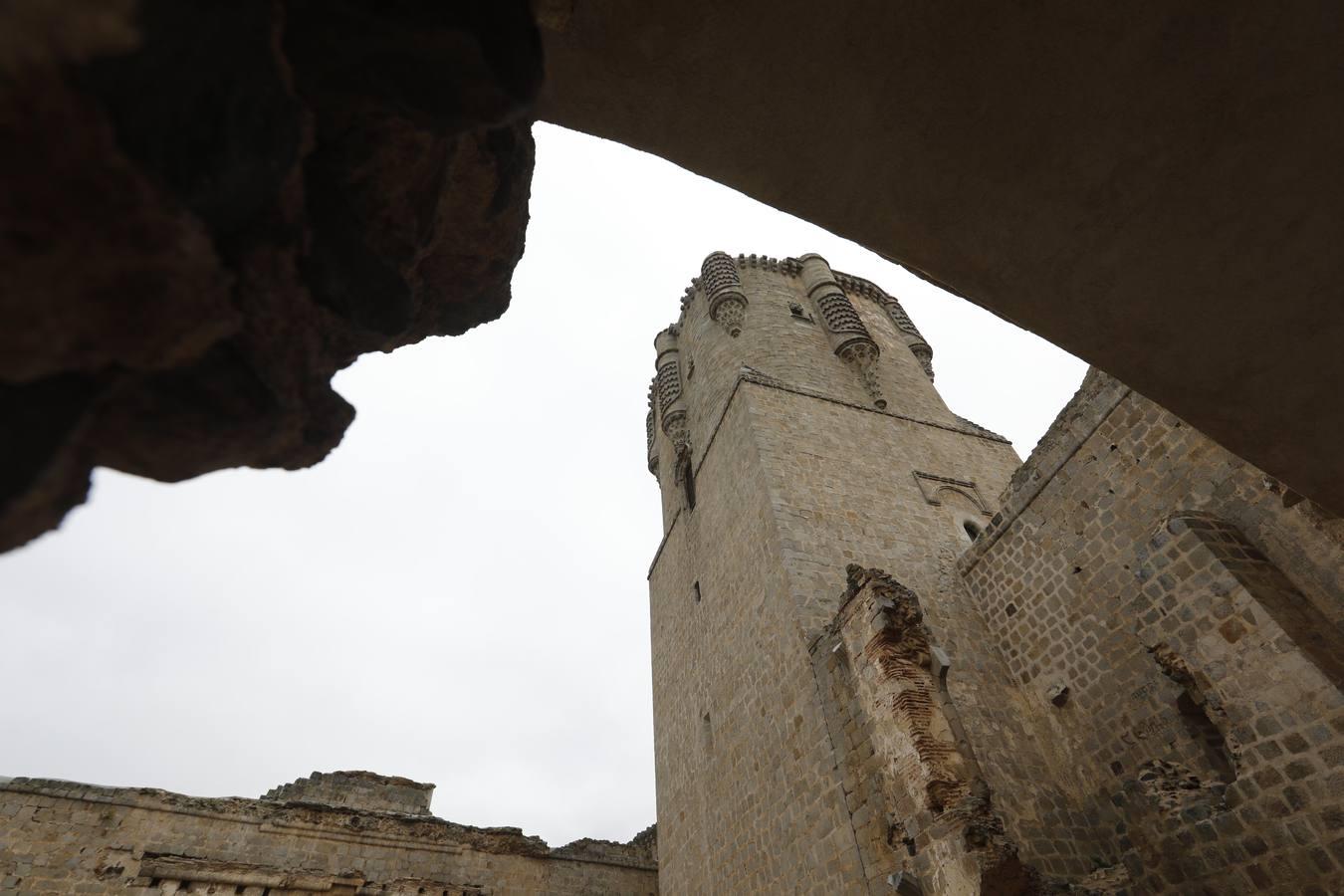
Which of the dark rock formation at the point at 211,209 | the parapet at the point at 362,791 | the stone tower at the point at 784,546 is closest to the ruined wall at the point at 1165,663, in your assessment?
the stone tower at the point at 784,546

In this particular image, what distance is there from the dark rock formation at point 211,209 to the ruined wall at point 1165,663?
6.73m

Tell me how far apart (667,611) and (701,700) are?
285cm

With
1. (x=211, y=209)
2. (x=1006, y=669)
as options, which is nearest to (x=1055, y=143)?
(x=211, y=209)

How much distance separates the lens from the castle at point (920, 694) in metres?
5.41

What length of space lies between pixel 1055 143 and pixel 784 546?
24.9ft

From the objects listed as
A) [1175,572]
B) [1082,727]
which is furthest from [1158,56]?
[1082,727]

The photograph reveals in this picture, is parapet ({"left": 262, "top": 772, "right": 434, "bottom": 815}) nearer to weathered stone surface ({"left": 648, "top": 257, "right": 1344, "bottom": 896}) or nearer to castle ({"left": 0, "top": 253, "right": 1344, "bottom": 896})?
castle ({"left": 0, "top": 253, "right": 1344, "bottom": 896})

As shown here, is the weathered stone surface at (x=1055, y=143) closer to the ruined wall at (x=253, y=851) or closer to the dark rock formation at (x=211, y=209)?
the dark rock formation at (x=211, y=209)

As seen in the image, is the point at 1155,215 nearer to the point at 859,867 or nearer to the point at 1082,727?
the point at 859,867

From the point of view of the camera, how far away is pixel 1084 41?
1.68 meters

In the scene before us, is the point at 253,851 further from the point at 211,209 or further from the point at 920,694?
the point at 211,209

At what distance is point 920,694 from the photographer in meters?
6.14

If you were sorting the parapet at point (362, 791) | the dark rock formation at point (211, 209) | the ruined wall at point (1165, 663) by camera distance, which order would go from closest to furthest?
1. the dark rock formation at point (211, 209)
2. the ruined wall at point (1165, 663)
3. the parapet at point (362, 791)

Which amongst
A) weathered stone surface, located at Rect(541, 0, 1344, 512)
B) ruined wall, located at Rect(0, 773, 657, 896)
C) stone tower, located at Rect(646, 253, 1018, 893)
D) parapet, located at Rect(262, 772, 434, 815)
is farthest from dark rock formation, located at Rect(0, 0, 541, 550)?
parapet, located at Rect(262, 772, 434, 815)
